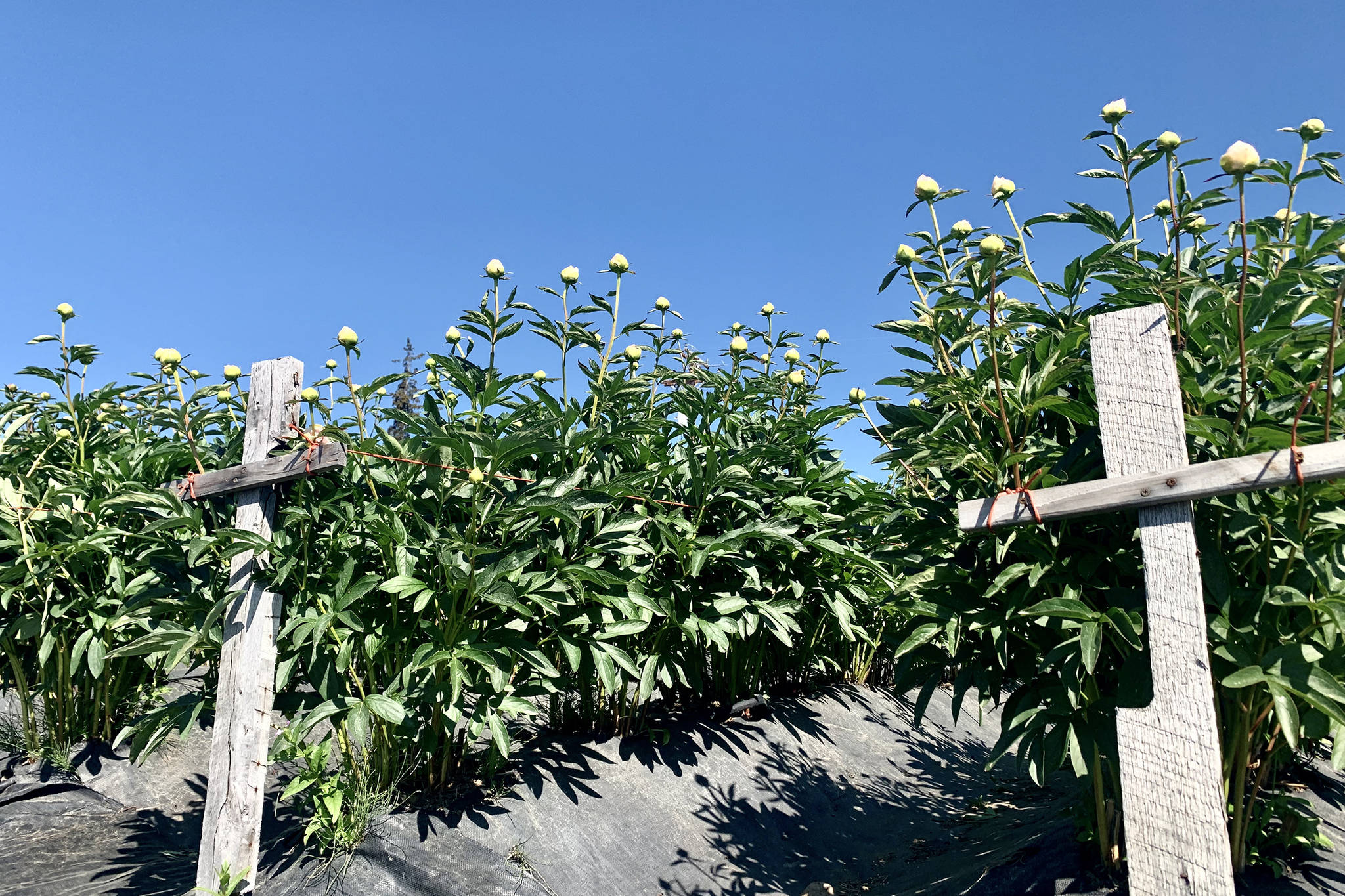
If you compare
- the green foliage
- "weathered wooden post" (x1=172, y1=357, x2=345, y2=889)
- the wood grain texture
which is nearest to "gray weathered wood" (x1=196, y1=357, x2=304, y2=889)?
"weathered wooden post" (x1=172, y1=357, x2=345, y2=889)

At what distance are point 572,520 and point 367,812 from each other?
3.46 ft

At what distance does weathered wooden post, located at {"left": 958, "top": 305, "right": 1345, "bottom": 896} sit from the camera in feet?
4.68

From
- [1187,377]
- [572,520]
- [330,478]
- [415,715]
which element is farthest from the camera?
[330,478]

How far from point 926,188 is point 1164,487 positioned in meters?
0.81

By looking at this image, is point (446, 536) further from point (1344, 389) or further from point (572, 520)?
point (1344, 389)

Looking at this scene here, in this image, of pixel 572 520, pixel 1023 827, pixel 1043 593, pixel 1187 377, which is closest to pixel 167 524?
pixel 572 520

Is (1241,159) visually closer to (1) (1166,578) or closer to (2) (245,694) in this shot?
(1) (1166,578)

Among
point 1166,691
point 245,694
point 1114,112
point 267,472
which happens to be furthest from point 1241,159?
point 245,694

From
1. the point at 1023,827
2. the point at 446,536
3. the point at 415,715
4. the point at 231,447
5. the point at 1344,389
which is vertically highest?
the point at 231,447

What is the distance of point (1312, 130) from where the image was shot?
1.97 metres

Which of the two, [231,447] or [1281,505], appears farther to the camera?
[231,447]

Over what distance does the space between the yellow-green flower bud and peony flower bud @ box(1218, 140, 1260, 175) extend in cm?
57

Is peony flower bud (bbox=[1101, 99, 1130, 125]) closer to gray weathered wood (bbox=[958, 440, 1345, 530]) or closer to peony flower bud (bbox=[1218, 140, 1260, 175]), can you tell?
peony flower bud (bbox=[1218, 140, 1260, 175])

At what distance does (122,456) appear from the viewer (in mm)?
3135
